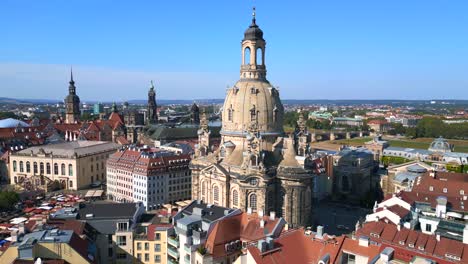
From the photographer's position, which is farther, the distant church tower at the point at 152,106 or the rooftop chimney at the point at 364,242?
the distant church tower at the point at 152,106

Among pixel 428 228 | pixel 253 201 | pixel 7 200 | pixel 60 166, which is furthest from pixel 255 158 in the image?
pixel 60 166

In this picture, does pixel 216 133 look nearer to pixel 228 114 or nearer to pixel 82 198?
pixel 82 198

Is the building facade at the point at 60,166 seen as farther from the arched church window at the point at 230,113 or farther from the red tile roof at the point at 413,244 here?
the red tile roof at the point at 413,244

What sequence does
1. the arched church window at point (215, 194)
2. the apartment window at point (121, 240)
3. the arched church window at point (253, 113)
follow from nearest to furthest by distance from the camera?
the apartment window at point (121, 240), the arched church window at point (253, 113), the arched church window at point (215, 194)

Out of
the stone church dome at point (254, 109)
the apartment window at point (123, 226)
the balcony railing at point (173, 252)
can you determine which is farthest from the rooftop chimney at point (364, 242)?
the stone church dome at point (254, 109)

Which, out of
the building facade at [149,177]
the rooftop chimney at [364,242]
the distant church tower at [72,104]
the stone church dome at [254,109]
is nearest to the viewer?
the rooftop chimney at [364,242]

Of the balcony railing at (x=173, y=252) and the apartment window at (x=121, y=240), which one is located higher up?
the apartment window at (x=121, y=240)

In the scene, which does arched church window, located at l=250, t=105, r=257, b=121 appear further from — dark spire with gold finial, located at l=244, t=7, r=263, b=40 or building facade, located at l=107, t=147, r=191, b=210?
building facade, located at l=107, t=147, r=191, b=210
